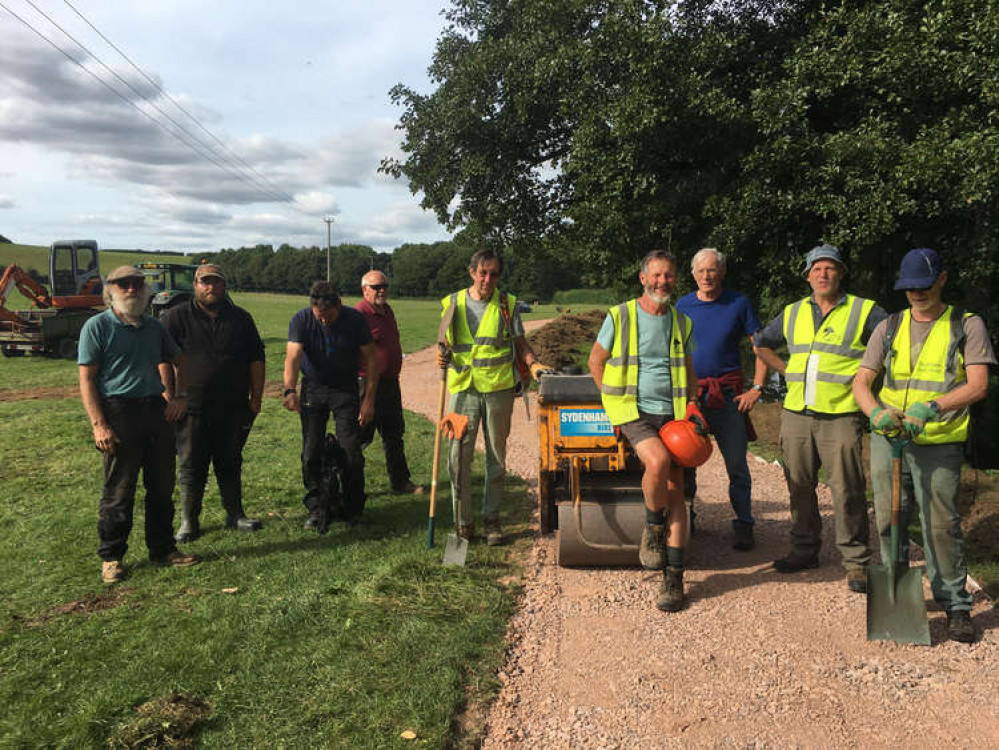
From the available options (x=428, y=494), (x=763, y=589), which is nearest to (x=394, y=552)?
(x=428, y=494)

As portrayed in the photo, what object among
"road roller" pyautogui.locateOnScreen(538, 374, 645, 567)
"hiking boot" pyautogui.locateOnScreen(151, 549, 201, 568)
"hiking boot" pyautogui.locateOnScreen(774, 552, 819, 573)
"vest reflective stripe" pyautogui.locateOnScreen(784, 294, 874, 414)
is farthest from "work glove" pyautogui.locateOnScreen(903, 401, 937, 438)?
"hiking boot" pyautogui.locateOnScreen(151, 549, 201, 568)

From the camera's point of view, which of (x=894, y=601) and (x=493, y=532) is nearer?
(x=894, y=601)

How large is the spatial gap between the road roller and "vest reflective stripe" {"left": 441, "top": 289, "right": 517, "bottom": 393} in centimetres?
36

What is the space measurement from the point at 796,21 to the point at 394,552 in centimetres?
1190

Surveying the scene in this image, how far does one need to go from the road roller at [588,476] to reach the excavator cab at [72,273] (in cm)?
2009

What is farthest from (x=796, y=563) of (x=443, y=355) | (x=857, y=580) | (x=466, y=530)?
(x=443, y=355)

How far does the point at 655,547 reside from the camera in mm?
4488

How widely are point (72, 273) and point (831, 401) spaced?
72.8 ft

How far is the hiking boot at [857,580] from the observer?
462cm

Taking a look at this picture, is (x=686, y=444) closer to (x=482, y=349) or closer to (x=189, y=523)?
(x=482, y=349)

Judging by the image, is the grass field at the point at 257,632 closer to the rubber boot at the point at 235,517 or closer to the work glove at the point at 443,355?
the rubber boot at the point at 235,517

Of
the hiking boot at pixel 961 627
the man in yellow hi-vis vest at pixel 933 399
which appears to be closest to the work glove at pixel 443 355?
the man in yellow hi-vis vest at pixel 933 399

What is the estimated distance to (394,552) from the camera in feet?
17.9

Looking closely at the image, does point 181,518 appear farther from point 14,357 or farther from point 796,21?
point 14,357
